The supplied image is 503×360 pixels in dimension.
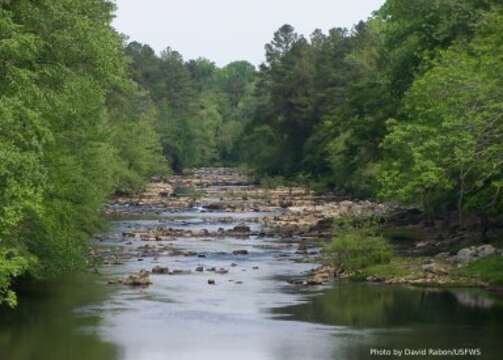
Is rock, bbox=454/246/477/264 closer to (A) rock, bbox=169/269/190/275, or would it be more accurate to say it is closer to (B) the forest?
(B) the forest

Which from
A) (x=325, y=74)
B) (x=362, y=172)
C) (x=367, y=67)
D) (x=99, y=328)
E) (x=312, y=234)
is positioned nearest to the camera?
(x=99, y=328)

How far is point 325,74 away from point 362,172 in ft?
105

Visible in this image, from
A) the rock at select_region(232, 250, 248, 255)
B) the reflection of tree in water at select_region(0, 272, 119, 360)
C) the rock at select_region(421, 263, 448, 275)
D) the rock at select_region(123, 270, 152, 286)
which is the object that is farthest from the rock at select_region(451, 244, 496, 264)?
the reflection of tree in water at select_region(0, 272, 119, 360)

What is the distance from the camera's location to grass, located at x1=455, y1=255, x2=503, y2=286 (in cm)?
3792

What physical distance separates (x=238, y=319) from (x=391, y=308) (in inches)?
231

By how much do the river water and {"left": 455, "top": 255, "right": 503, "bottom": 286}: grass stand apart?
5.20 feet

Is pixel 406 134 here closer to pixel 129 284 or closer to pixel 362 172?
pixel 129 284

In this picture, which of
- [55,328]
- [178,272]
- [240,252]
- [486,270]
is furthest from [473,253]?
[55,328]

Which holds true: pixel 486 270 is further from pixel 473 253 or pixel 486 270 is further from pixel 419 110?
pixel 419 110

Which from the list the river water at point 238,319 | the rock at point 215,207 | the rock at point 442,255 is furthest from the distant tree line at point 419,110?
the rock at point 215,207

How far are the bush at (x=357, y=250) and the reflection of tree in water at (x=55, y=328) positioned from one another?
1094cm

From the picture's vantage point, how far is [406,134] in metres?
42.9

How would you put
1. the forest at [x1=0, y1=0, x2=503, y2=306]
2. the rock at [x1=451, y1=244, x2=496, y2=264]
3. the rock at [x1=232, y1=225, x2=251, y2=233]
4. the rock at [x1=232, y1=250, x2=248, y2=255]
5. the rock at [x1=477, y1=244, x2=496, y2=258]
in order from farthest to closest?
the rock at [x1=232, y1=225, x2=251, y2=233], the rock at [x1=232, y1=250, x2=248, y2=255], the rock at [x1=451, y1=244, x2=496, y2=264], the rock at [x1=477, y1=244, x2=496, y2=258], the forest at [x1=0, y1=0, x2=503, y2=306]

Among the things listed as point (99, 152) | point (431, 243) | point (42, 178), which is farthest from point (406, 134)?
point (42, 178)
